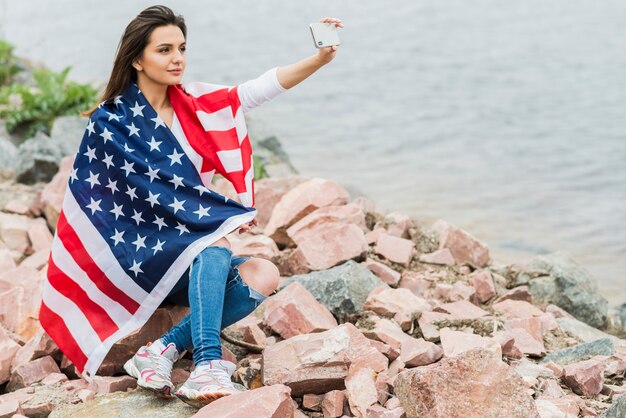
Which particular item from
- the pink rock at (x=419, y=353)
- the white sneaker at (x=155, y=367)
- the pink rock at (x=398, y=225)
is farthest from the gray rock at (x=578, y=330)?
the white sneaker at (x=155, y=367)

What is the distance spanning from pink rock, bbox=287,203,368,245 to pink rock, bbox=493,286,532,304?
1.01 m

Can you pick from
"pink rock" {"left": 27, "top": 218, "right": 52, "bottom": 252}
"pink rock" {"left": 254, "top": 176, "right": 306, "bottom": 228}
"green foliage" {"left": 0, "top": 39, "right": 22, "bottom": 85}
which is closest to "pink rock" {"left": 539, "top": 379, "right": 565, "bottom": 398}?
"pink rock" {"left": 254, "top": 176, "right": 306, "bottom": 228}

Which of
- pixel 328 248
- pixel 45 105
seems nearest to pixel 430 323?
pixel 328 248

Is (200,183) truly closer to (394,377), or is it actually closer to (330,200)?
(394,377)

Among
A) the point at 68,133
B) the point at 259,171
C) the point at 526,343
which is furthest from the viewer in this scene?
the point at 259,171

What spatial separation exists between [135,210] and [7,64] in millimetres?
7980

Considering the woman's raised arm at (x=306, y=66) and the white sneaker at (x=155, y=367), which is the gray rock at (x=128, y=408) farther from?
the woman's raised arm at (x=306, y=66)

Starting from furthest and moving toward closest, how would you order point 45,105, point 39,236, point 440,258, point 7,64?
point 7,64
point 45,105
point 39,236
point 440,258

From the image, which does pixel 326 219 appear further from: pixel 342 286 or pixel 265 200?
pixel 342 286

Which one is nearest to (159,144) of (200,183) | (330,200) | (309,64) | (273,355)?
(200,183)

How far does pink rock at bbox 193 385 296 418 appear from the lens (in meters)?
2.87

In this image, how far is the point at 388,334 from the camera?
372 cm

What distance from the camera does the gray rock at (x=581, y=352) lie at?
150 inches

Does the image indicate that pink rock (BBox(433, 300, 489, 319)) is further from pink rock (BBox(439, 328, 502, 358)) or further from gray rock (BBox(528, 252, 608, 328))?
gray rock (BBox(528, 252, 608, 328))
